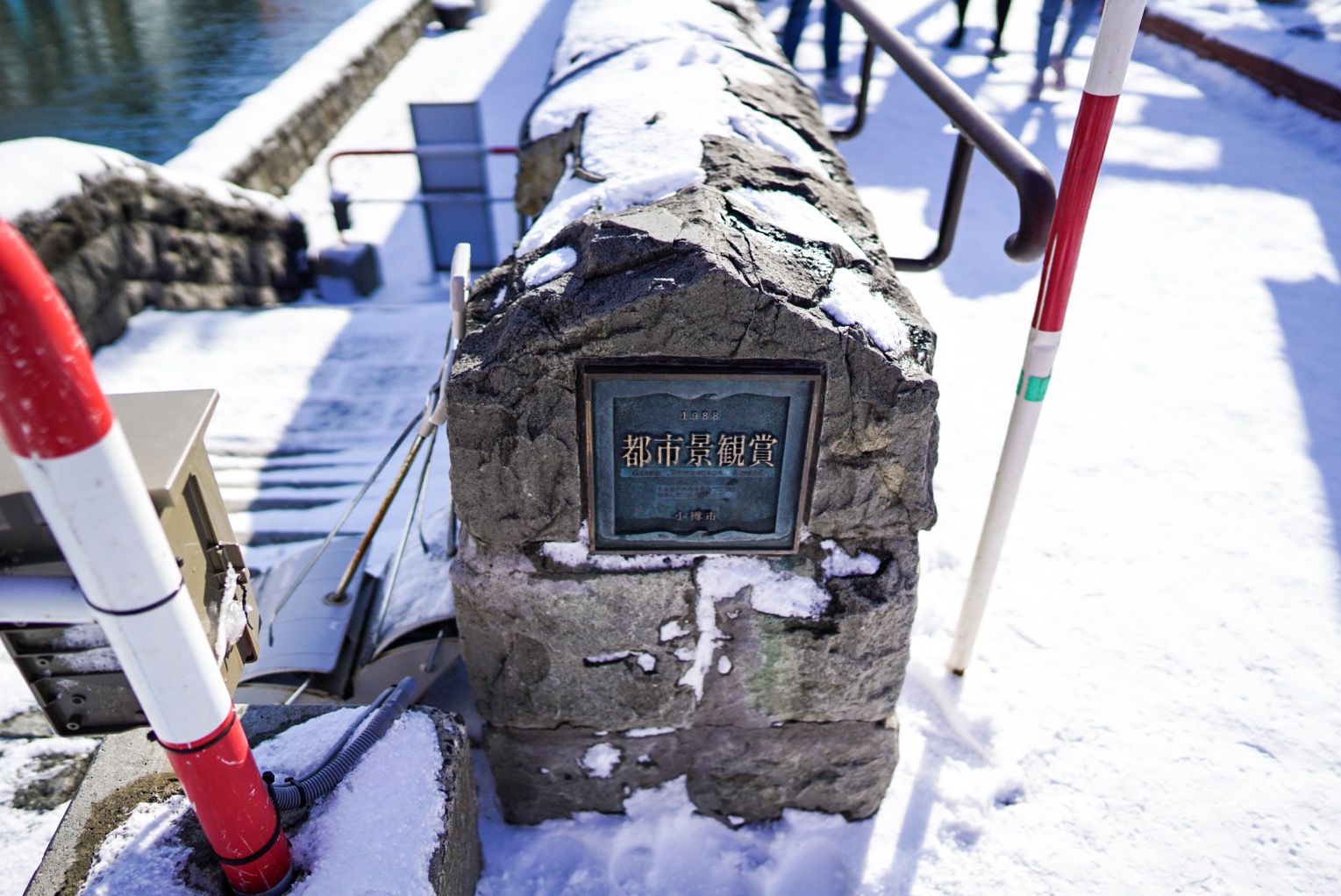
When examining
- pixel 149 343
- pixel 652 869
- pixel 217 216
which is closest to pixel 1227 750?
pixel 652 869

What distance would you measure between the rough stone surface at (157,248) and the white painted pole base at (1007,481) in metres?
3.73

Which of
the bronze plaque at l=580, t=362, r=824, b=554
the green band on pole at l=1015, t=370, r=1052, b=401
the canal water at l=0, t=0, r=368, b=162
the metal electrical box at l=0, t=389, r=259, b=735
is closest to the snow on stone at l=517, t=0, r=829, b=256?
the bronze plaque at l=580, t=362, r=824, b=554

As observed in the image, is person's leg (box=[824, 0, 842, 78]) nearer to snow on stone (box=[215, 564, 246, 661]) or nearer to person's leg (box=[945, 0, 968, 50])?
person's leg (box=[945, 0, 968, 50])

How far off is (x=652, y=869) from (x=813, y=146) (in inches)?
68.4

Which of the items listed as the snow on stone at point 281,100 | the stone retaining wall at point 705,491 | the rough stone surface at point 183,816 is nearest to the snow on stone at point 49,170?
the snow on stone at point 281,100

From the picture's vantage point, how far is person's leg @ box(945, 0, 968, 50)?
22.1 ft

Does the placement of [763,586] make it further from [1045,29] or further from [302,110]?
[302,110]

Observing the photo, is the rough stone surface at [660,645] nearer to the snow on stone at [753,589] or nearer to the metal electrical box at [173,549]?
the snow on stone at [753,589]

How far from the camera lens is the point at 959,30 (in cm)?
Answer: 688

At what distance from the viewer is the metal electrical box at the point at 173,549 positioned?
3.37ft

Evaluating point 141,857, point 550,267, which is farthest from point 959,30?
point 141,857

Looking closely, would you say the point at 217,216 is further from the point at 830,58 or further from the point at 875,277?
the point at 875,277

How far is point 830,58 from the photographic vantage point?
601 cm

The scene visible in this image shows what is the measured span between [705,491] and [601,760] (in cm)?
73
